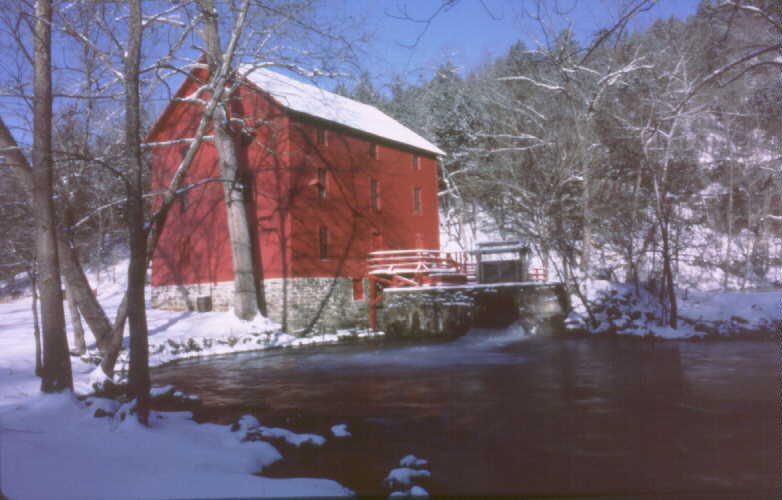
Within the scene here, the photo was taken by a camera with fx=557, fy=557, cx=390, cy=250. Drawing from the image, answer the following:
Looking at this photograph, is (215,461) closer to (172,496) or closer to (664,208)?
(172,496)

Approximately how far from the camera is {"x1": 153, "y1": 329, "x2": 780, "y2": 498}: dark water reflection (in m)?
5.45

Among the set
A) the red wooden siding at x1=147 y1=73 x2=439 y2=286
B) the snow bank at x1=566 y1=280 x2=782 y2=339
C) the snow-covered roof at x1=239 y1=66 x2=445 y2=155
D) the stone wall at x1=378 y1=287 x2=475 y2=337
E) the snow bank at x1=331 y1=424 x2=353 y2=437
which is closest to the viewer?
the snow bank at x1=331 y1=424 x2=353 y2=437

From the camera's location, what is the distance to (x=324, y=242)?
22359 millimetres

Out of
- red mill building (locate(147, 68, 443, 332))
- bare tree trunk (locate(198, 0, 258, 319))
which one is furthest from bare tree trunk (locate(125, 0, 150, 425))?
red mill building (locate(147, 68, 443, 332))

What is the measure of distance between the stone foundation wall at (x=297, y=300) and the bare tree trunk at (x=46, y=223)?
13.3 metres

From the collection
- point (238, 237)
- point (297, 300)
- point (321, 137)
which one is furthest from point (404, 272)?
point (238, 237)

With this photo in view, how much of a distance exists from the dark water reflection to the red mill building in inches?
261

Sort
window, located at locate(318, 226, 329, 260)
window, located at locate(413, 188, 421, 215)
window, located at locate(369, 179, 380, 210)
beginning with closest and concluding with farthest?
window, located at locate(318, 226, 329, 260) → window, located at locate(369, 179, 380, 210) → window, located at locate(413, 188, 421, 215)

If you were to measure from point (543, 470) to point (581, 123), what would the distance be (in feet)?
68.4

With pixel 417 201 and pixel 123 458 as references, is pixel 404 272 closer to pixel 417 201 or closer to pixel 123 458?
pixel 417 201

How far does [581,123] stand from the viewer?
23.8m

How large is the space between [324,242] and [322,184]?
2.33 meters

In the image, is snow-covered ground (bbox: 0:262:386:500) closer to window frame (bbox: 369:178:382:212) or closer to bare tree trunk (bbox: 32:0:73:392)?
bare tree trunk (bbox: 32:0:73:392)

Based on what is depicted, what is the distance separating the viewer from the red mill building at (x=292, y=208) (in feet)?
68.2
